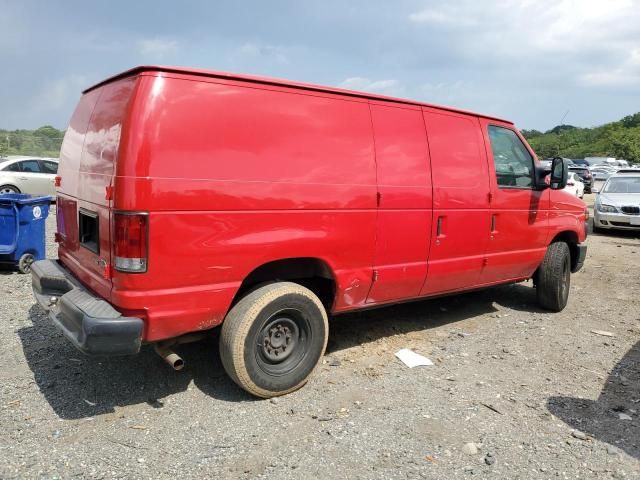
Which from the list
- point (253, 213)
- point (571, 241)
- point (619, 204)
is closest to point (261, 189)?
point (253, 213)

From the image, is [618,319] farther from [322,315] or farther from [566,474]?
[322,315]

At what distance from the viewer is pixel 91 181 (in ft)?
11.5

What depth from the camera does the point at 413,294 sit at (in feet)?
15.2

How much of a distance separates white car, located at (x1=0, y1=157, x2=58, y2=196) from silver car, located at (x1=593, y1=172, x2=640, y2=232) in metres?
14.7

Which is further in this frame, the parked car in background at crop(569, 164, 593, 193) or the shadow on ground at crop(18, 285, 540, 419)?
the parked car in background at crop(569, 164, 593, 193)

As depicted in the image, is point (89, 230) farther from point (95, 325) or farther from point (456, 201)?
point (456, 201)

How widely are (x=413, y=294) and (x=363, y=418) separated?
1455 millimetres

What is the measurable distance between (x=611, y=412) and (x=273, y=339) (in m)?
2.49

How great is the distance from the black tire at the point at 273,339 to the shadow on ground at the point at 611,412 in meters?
1.81

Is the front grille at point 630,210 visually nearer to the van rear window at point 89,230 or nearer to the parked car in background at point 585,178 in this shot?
the van rear window at point 89,230

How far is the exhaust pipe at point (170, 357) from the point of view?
3.35 meters

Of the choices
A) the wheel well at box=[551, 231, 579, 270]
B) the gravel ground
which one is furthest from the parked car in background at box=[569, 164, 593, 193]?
the gravel ground

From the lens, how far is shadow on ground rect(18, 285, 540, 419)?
11.9ft

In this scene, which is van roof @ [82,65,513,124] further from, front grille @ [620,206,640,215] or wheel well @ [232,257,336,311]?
front grille @ [620,206,640,215]
